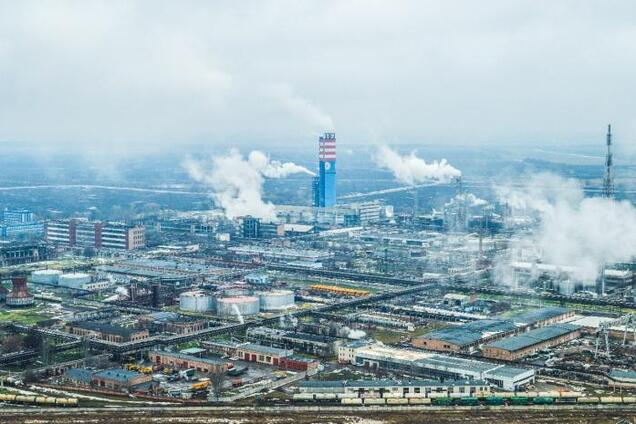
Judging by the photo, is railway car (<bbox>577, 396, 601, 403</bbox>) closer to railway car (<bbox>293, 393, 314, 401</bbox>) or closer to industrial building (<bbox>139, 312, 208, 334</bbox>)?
railway car (<bbox>293, 393, 314, 401</bbox>)

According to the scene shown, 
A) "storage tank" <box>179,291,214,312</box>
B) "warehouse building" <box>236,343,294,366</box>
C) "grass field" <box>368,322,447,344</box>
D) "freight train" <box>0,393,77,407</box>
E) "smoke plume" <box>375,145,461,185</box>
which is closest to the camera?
"freight train" <box>0,393,77,407</box>

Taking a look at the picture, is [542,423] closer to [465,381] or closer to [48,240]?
[465,381]

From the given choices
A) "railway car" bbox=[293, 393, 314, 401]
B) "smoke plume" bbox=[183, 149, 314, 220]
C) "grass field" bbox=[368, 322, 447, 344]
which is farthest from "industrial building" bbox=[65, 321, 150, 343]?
"smoke plume" bbox=[183, 149, 314, 220]

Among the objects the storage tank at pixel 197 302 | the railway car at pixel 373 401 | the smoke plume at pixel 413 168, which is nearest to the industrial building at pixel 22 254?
the storage tank at pixel 197 302

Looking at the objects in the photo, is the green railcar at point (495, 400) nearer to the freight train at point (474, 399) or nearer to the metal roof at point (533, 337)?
the freight train at point (474, 399)

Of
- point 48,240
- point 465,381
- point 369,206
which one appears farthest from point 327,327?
point 369,206
